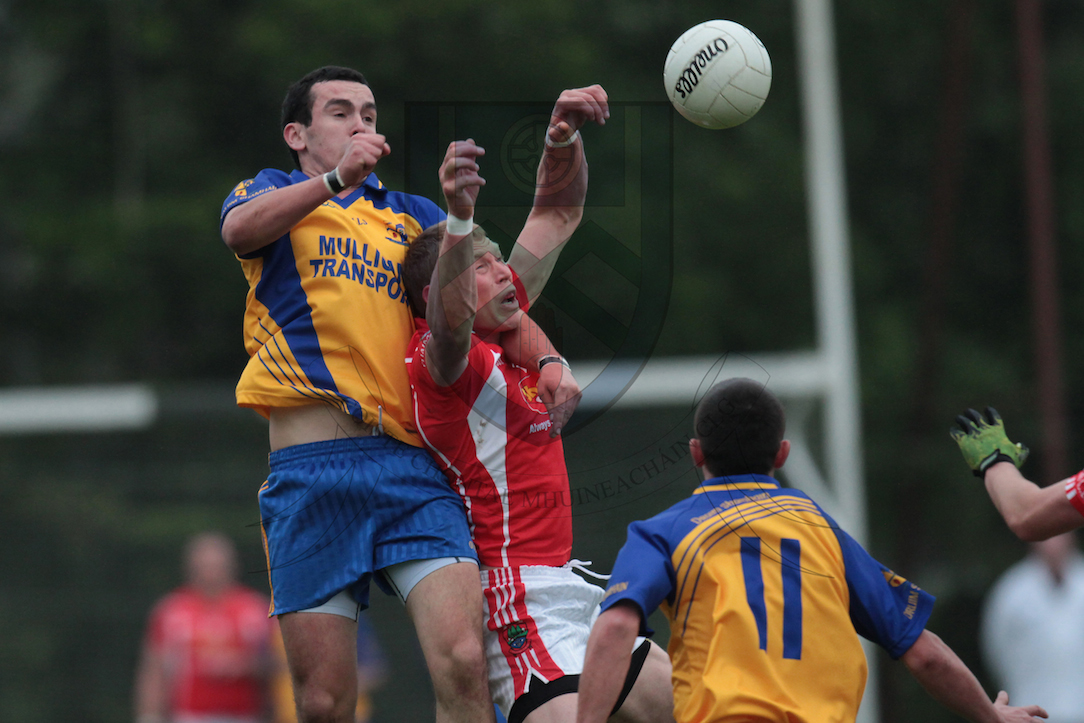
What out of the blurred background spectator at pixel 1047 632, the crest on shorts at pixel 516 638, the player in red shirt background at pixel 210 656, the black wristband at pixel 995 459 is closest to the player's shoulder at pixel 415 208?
the crest on shorts at pixel 516 638

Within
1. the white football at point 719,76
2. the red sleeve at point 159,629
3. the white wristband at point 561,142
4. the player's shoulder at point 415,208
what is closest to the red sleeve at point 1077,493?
the white football at point 719,76

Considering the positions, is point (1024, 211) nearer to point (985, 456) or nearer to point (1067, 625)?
point (1067, 625)

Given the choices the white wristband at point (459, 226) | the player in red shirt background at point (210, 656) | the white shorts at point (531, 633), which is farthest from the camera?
the player in red shirt background at point (210, 656)

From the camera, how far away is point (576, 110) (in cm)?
401

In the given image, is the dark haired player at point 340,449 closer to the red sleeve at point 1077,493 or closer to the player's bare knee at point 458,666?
the player's bare knee at point 458,666

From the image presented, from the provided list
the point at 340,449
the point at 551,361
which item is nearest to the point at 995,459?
the point at 551,361

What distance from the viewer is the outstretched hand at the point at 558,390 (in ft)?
12.5

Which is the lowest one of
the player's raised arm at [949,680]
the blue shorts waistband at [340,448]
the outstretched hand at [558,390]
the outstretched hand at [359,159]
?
the player's raised arm at [949,680]

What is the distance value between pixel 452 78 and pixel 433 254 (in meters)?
10.2

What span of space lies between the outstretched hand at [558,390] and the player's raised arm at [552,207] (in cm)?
52

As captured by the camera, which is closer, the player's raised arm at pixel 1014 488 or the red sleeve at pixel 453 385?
the player's raised arm at pixel 1014 488

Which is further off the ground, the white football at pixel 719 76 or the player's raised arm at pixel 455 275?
the white football at pixel 719 76

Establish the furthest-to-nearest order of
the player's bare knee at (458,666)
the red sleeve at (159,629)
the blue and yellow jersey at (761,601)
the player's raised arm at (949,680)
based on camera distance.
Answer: the red sleeve at (159,629) < the player's bare knee at (458,666) < the player's raised arm at (949,680) < the blue and yellow jersey at (761,601)

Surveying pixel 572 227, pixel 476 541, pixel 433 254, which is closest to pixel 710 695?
pixel 476 541
